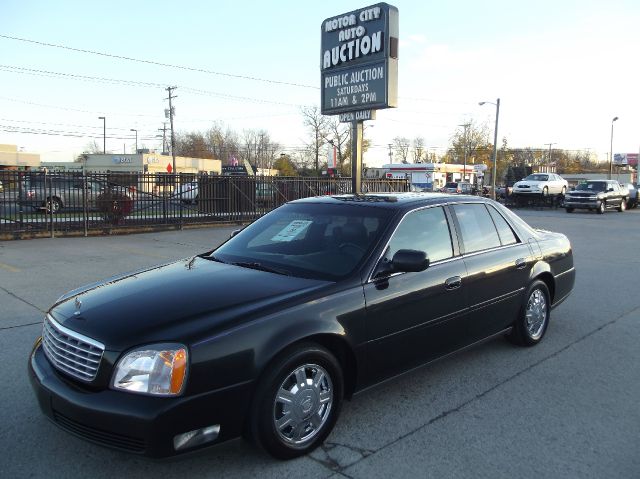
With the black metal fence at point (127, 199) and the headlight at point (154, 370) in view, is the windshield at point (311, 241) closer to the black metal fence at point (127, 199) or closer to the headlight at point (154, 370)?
the headlight at point (154, 370)

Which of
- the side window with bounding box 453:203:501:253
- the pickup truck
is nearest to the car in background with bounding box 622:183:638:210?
the pickup truck

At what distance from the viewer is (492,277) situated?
177 inches

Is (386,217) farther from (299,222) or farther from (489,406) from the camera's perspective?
(489,406)

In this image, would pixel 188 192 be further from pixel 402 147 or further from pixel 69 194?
pixel 402 147

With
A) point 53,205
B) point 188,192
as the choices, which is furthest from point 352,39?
point 53,205

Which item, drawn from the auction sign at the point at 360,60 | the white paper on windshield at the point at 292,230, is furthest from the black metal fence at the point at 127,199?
the white paper on windshield at the point at 292,230

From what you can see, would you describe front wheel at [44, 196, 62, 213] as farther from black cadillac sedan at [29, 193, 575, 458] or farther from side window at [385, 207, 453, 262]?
side window at [385, 207, 453, 262]

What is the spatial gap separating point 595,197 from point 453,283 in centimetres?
2756

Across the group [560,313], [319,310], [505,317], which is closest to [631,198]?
[560,313]

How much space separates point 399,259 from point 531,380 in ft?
5.81

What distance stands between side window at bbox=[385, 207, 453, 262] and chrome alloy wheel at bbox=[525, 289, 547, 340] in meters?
1.43

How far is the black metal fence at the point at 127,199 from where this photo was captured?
13.6 meters

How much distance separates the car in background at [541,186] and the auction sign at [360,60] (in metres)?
20.4

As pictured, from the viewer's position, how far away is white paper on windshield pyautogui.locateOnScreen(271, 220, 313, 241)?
4.25 m
